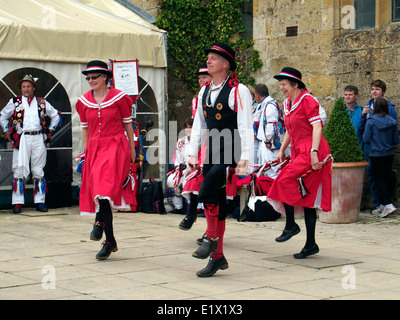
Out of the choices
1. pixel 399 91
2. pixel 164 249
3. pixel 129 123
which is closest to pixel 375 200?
pixel 399 91

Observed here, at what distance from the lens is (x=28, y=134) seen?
10.9 meters

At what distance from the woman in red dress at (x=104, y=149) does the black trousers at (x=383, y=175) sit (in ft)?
14.8

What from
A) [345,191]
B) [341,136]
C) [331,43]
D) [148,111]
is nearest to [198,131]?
[341,136]

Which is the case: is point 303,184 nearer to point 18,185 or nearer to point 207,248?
point 207,248

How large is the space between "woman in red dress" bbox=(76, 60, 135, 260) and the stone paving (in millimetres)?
438

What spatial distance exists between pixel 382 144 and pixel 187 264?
4.56 m

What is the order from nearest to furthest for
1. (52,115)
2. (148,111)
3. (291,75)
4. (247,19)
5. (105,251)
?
(105,251) < (291,75) < (52,115) < (148,111) < (247,19)

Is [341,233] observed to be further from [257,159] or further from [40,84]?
[40,84]

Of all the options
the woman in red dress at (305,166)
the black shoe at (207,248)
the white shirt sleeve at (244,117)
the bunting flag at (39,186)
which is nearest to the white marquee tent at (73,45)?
the bunting flag at (39,186)

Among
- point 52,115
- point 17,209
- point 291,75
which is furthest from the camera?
point 52,115

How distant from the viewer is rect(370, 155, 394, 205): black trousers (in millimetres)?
10203

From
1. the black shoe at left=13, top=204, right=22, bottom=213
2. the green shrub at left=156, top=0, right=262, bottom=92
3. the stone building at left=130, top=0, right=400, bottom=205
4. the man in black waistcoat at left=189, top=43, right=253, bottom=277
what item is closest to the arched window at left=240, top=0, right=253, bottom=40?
the green shrub at left=156, top=0, right=262, bottom=92
